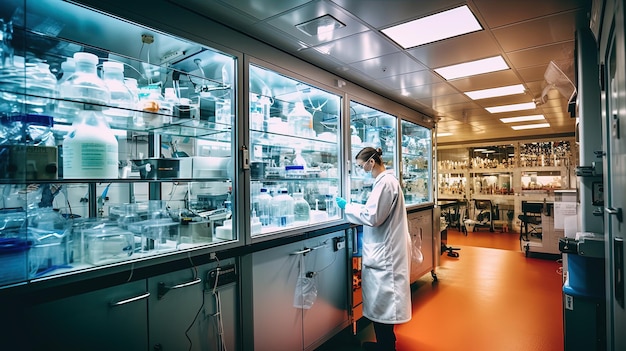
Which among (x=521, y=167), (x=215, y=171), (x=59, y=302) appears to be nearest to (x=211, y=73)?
(x=215, y=171)

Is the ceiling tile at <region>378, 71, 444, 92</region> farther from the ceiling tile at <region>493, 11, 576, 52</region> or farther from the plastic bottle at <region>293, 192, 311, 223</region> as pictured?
the plastic bottle at <region>293, 192, 311, 223</region>

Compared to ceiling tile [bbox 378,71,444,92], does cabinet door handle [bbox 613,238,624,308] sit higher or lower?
lower

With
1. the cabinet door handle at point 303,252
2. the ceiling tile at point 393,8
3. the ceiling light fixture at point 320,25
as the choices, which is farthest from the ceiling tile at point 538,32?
the cabinet door handle at point 303,252

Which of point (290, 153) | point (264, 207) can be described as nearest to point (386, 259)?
point (264, 207)

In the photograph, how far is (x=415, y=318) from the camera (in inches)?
131

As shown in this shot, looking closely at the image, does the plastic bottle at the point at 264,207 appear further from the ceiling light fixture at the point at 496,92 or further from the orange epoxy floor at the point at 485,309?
the ceiling light fixture at the point at 496,92

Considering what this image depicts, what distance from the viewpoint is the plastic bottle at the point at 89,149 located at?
1.45 m

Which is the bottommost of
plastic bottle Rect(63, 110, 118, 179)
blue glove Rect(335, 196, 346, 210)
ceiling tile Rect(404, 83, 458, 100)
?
blue glove Rect(335, 196, 346, 210)

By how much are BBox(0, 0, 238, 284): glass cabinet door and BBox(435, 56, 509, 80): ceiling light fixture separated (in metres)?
2.08

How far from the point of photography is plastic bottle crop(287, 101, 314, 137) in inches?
106

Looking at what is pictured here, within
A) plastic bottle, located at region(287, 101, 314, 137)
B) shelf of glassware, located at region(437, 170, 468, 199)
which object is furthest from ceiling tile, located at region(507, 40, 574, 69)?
shelf of glassware, located at region(437, 170, 468, 199)

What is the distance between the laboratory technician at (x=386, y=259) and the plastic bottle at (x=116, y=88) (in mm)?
1701

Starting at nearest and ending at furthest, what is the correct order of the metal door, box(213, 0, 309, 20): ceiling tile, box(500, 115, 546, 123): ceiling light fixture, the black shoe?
the metal door
box(213, 0, 309, 20): ceiling tile
the black shoe
box(500, 115, 546, 123): ceiling light fixture

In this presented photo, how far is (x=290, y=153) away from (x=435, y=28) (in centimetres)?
142
